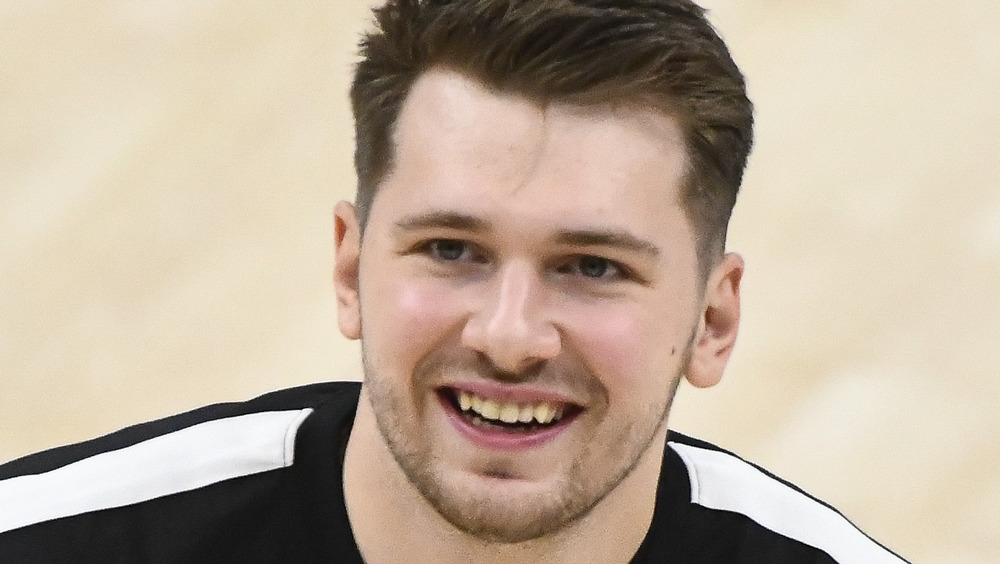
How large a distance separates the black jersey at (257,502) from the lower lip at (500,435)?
22 cm

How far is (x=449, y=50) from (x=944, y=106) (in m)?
2.25

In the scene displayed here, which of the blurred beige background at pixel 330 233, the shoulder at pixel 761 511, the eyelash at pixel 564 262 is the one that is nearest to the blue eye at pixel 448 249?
the eyelash at pixel 564 262

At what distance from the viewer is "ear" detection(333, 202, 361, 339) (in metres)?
1.57

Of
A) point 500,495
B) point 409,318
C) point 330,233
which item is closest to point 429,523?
point 500,495

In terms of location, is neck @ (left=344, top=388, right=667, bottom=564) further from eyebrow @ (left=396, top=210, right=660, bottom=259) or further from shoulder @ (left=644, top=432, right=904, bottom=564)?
eyebrow @ (left=396, top=210, right=660, bottom=259)

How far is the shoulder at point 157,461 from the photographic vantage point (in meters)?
1.63

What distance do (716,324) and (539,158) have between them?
0.39 meters

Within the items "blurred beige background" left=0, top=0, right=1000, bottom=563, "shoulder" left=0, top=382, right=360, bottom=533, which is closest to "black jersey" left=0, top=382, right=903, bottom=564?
"shoulder" left=0, top=382, right=360, bottom=533

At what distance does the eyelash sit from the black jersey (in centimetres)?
33

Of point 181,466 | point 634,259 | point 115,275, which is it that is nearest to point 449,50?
point 634,259

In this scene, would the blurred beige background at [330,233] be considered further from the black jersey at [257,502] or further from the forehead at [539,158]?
the forehead at [539,158]

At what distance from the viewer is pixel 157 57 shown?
3459 mm

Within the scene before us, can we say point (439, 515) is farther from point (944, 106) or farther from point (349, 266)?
point (944, 106)

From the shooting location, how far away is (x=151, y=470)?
1674 mm
